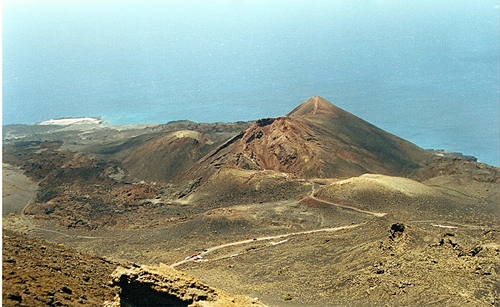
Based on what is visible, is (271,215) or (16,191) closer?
(271,215)

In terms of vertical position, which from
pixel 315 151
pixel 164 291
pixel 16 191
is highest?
pixel 315 151

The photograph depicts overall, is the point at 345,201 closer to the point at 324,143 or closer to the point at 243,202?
the point at 243,202

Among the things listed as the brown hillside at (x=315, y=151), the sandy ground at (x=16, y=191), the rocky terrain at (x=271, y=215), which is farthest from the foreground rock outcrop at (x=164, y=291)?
the sandy ground at (x=16, y=191)

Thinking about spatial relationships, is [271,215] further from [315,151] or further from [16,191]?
[16,191]

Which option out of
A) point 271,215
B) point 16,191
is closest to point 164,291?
point 271,215

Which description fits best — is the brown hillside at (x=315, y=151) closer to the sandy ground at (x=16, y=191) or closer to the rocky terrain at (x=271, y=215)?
the rocky terrain at (x=271, y=215)

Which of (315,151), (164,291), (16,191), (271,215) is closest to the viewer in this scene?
(164,291)
